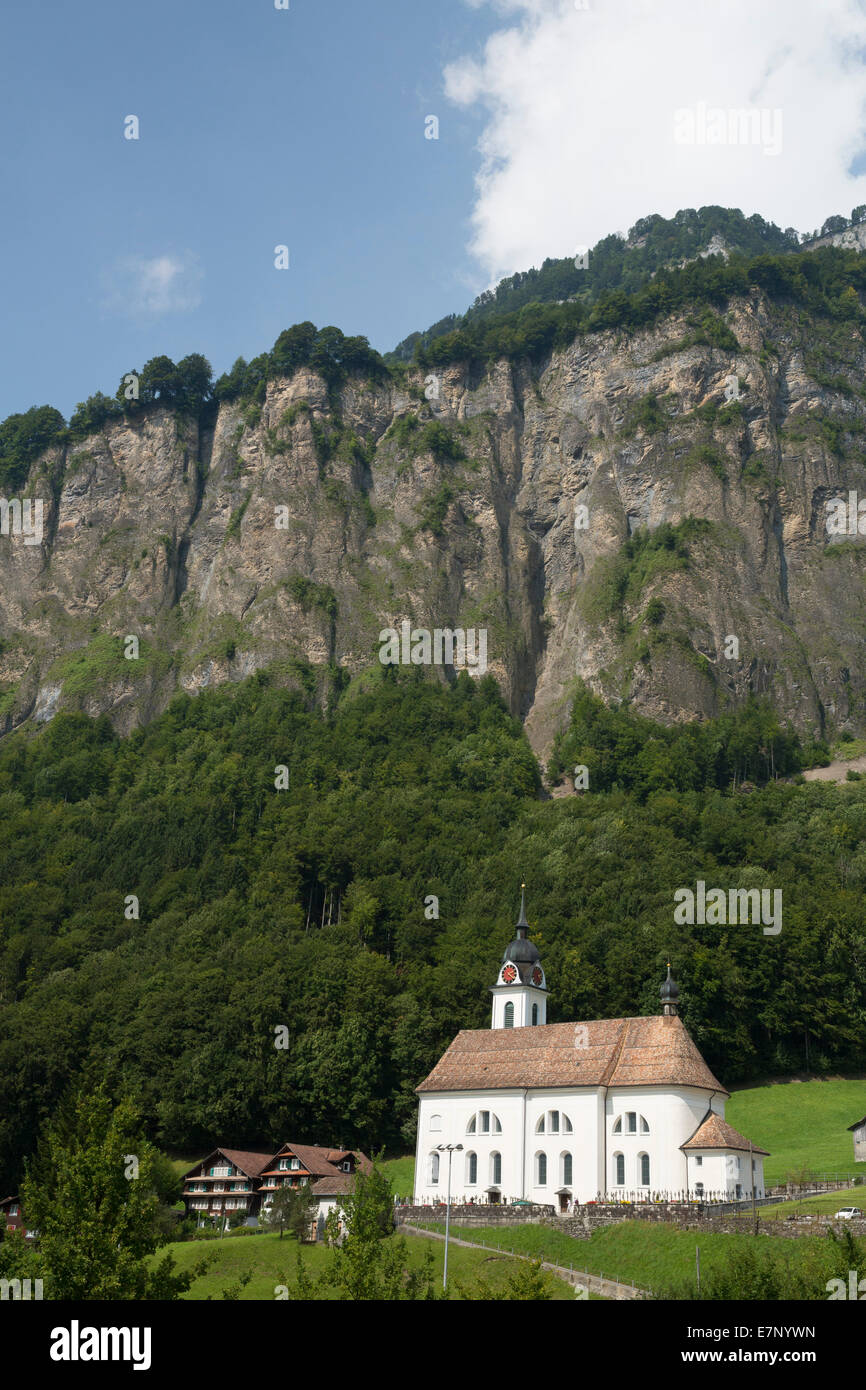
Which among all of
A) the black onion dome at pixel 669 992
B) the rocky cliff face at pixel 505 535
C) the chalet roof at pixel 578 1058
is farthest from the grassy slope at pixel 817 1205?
the rocky cliff face at pixel 505 535

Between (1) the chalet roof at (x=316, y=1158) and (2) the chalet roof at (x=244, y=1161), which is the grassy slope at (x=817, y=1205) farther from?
(2) the chalet roof at (x=244, y=1161)

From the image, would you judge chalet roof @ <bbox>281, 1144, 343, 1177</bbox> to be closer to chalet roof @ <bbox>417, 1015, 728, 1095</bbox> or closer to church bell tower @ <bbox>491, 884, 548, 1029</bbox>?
chalet roof @ <bbox>417, 1015, 728, 1095</bbox>

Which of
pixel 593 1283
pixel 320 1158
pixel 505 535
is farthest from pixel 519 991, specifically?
pixel 505 535

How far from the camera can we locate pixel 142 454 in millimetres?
174375

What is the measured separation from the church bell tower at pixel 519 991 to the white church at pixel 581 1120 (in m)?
3.51

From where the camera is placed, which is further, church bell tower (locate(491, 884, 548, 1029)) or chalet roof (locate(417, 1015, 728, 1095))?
church bell tower (locate(491, 884, 548, 1029))

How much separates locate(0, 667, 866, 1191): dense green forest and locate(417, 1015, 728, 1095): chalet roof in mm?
13131

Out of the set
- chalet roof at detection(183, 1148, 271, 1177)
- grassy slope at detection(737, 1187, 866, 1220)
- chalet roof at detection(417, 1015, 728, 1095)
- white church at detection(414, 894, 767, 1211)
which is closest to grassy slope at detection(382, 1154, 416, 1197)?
white church at detection(414, 894, 767, 1211)

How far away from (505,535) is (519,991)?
97555 millimetres

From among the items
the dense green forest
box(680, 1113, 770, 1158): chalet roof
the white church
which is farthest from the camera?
the dense green forest

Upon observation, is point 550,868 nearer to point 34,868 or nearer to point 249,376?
point 34,868

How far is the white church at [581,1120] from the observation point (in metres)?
57.0

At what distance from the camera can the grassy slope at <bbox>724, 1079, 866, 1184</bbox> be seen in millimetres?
62781

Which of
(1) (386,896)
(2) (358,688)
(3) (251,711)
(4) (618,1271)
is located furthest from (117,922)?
(4) (618,1271)
